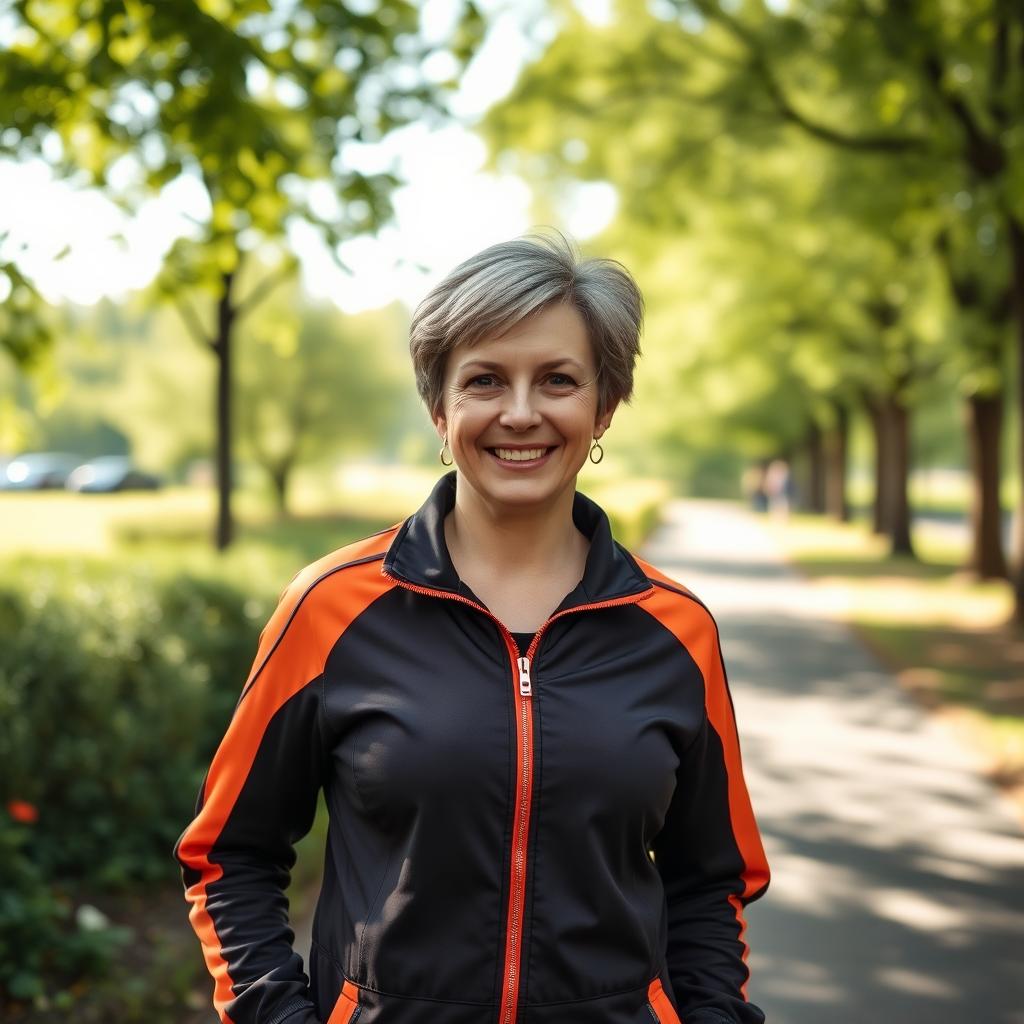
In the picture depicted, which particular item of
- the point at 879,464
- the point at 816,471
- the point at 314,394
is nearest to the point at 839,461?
the point at 879,464

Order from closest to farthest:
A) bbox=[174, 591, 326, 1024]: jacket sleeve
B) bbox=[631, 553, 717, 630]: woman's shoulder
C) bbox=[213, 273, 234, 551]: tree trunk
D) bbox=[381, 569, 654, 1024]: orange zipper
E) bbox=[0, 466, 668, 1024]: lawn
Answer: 1. bbox=[381, 569, 654, 1024]: orange zipper
2. bbox=[174, 591, 326, 1024]: jacket sleeve
3. bbox=[631, 553, 717, 630]: woman's shoulder
4. bbox=[0, 466, 668, 1024]: lawn
5. bbox=[213, 273, 234, 551]: tree trunk

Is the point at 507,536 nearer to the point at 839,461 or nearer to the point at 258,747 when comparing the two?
the point at 258,747

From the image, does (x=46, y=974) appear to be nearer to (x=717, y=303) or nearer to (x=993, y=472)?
(x=993, y=472)

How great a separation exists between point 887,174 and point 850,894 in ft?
30.2

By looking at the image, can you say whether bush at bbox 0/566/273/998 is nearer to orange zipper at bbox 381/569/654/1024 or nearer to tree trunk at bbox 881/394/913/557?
orange zipper at bbox 381/569/654/1024

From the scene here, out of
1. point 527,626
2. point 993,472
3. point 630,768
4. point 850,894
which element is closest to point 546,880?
point 630,768

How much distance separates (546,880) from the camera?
6.06 feet

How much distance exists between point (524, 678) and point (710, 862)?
0.54m

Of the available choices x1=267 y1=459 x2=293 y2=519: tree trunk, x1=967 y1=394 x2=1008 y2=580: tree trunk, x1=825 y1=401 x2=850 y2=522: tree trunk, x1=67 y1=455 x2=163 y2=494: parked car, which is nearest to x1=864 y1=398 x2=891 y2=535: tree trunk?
x1=825 y1=401 x2=850 y2=522: tree trunk

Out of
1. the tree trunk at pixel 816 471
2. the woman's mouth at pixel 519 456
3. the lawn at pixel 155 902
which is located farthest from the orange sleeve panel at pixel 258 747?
the tree trunk at pixel 816 471

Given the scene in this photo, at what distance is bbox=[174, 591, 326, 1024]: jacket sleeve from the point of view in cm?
192

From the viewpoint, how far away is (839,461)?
3706 cm

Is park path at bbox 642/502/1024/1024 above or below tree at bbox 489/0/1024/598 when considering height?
below

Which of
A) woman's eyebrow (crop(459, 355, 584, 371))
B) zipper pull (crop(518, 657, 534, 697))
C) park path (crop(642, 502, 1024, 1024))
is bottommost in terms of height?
park path (crop(642, 502, 1024, 1024))
